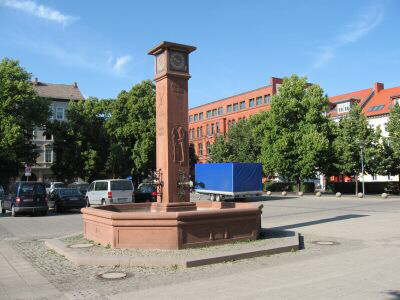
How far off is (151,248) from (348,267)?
14.0ft

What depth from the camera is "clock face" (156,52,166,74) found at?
1203 centimetres

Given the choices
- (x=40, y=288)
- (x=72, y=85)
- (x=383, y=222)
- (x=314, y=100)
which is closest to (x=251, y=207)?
(x=40, y=288)

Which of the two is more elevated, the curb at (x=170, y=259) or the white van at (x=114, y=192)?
the white van at (x=114, y=192)

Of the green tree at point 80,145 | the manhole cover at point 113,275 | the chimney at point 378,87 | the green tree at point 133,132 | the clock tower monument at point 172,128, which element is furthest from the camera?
the chimney at point 378,87

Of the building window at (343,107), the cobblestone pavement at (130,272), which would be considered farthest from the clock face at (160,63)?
the building window at (343,107)

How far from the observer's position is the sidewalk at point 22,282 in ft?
23.3

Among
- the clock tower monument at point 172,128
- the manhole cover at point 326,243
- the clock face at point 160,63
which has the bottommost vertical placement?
the manhole cover at point 326,243

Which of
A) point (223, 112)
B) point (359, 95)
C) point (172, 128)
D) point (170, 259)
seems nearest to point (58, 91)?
point (223, 112)

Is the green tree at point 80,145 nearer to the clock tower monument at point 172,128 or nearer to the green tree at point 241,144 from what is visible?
the green tree at point 241,144

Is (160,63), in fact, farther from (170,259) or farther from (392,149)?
(392,149)

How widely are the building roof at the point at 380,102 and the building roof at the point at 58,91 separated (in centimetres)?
4563

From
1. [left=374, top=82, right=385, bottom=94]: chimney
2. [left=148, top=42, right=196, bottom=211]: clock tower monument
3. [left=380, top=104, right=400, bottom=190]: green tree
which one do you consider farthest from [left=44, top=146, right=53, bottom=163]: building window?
[left=148, top=42, right=196, bottom=211]: clock tower monument

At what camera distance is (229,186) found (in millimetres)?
34094

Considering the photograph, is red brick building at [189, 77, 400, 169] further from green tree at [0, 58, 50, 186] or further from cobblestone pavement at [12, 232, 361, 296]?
cobblestone pavement at [12, 232, 361, 296]
